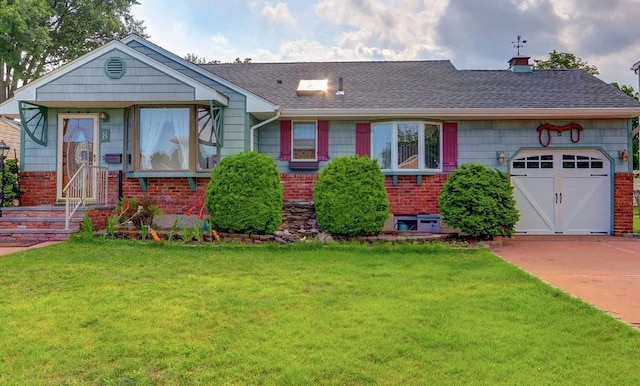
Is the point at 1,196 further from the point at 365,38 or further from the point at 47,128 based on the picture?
the point at 365,38

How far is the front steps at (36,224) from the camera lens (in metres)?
8.29

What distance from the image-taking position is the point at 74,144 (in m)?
10.3

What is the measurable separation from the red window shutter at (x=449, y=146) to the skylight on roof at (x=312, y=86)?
3.31 meters

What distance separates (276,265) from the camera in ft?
20.5

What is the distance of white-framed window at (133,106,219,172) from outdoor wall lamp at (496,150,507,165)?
22.2 feet

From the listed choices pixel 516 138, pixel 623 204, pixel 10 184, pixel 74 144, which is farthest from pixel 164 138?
pixel 623 204

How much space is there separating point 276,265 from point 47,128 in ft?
24.4

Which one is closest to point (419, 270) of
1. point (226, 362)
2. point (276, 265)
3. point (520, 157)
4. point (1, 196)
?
point (276, 265)

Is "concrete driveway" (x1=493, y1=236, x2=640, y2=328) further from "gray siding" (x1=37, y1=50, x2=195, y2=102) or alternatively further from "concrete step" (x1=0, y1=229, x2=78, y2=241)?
"concrete step" (x1=0, y1=229, x2=78, y2=241)

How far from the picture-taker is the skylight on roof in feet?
37.4

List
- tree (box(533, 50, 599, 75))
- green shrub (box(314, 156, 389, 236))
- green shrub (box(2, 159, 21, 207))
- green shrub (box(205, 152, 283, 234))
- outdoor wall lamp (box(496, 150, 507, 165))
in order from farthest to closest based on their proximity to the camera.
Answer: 1. tree (box(533, 50, 599, 75))
2. outdoor wall lamp (box(496, 150, 507, 165))
3. green shrub (box(2, 159, 21, 207))
4. green shrub (box(314, 156, 389, 236))
5. green shrub (box(205, 152, 283, 234))

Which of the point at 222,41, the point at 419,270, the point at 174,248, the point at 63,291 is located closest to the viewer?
the point at 63,291

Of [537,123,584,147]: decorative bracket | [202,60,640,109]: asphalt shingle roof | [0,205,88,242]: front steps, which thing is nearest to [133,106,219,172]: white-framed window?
[0,205,88,242]: front steps

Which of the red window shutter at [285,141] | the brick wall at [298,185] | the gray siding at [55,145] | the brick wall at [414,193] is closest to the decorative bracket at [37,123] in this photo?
the gray siding at [55,145]
